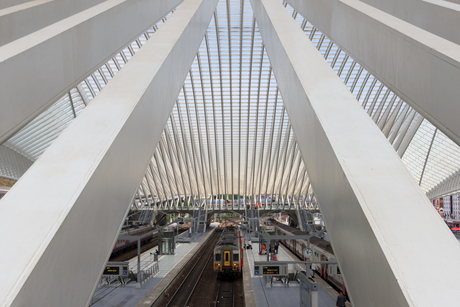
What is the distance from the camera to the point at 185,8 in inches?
426

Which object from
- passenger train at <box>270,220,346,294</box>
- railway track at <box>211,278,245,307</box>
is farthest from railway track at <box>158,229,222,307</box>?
passenger train at <box>270,220,346,294</box>

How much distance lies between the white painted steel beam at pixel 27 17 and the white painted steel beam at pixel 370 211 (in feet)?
20.4

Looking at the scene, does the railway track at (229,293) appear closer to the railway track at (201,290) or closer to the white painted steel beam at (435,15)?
the railway track at (201,290)

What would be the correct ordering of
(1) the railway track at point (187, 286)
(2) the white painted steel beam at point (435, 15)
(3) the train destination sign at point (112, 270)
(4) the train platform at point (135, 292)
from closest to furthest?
1. (2) the white painted steel beam at point (435, 15)
2. (4) the train platform at point (135, 292)
3. (3) the train destination sign at point (112, 270)
4. (1) the railway track at point (187, 286)

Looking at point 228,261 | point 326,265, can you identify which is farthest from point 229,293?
point 326,265

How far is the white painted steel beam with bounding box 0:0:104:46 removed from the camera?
7064 millimetres

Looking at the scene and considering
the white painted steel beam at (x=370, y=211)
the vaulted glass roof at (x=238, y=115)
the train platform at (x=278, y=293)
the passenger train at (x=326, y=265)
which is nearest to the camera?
the white painted steel beam at (x=370, y=211)

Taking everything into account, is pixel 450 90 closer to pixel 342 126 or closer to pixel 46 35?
pixel 342 126

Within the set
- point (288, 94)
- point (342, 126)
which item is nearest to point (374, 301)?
point (342, 126)

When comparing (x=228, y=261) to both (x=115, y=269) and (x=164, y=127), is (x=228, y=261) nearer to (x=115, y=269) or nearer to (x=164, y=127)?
(x=115, y=269)

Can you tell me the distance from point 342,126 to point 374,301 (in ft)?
6.42

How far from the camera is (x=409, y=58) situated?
519 cm

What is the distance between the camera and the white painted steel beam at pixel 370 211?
236 cm

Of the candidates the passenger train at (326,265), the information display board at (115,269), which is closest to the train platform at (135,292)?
the information display board at (115,269)
